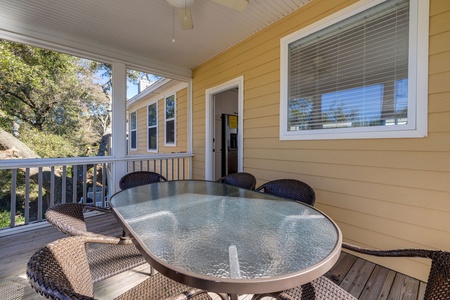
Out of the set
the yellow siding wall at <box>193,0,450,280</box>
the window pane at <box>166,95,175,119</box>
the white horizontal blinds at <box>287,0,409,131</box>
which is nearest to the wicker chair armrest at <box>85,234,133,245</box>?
the yellow siding wall at <box>193,0,450,280</box>

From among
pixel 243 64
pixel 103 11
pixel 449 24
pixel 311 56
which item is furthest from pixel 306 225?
pixel 103 11

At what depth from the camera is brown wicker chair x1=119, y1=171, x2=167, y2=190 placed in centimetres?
259

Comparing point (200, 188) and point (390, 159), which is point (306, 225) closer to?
point (200, 188)

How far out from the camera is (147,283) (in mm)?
1118

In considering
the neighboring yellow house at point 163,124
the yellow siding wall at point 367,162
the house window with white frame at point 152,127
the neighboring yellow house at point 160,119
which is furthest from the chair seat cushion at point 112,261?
the house window with white frame at point 152,127

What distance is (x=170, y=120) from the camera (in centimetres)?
582

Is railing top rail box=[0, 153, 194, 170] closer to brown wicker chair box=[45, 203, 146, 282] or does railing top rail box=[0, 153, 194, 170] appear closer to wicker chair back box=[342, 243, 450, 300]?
brown wicker chair box=[45, 203, 146, 282]

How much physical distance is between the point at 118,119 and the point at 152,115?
323 cm

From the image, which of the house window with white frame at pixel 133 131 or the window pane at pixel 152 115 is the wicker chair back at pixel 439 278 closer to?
the window pane at pixel 152 115

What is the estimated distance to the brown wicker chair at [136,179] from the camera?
259 cm

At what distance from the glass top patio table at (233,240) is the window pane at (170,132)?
4.17 meters

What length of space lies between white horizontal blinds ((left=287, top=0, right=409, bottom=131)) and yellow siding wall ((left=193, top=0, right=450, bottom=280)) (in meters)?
0.20

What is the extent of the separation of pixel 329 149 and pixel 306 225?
149 cm

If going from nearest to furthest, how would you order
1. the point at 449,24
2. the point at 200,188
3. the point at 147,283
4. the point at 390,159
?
the point at 147,283 < the point at 449,24 < the point at 390,159 < the point at 200,188
